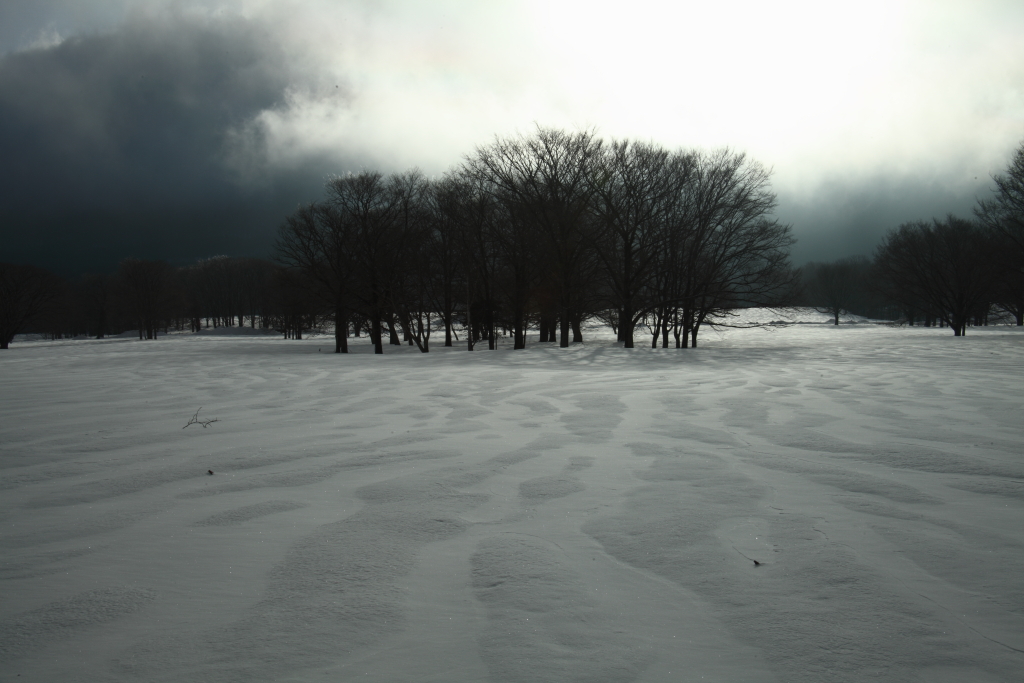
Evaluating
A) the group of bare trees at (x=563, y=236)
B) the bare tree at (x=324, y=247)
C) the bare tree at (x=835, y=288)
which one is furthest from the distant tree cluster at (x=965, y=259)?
the bare tree at (x=835, y=288)

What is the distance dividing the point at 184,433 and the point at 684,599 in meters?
4.91

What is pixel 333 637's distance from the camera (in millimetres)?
1862

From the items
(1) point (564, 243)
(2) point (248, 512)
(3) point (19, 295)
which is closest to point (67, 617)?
(2) point (248, 512)

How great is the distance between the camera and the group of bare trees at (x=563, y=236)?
22.1m

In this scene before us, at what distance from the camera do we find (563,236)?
21.9 m

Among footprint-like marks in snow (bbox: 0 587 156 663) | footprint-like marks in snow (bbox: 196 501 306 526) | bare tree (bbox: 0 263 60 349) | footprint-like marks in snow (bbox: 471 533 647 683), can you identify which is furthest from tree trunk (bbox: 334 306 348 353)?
bare tree (bbox: 0 263 60 349)

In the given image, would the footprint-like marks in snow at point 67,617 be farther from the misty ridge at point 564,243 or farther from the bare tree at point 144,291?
the bare tree at point 144,291

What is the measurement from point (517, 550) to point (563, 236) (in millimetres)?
20161

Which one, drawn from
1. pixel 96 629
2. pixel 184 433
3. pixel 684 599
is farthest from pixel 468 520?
pixel 184 433

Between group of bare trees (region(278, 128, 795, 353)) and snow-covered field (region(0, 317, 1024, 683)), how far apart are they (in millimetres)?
17346

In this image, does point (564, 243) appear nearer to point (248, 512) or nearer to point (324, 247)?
point (324, 247)

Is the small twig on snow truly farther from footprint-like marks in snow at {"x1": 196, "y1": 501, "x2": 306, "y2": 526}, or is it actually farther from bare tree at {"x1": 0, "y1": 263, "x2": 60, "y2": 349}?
bare tree at {"x1": 0, "y1": 263, "x2": 60, "y2": 349}

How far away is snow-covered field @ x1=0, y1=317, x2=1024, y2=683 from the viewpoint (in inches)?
69.8

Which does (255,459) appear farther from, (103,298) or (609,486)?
(103,298)
